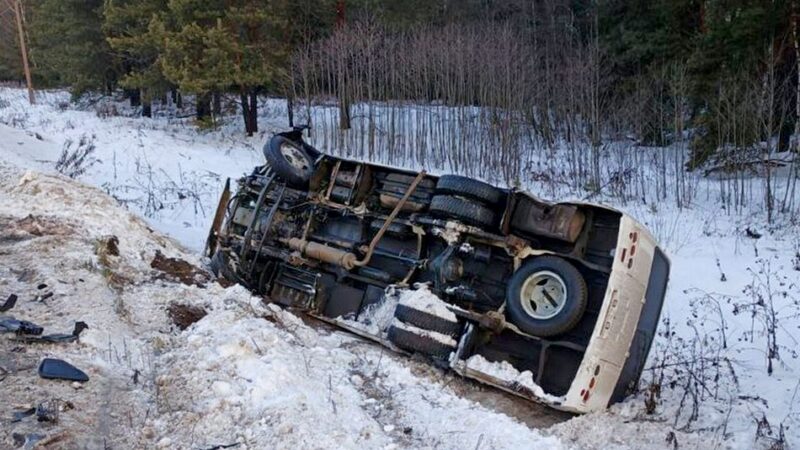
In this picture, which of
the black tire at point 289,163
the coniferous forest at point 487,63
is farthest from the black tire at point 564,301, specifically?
the coniferous forest at point 487,63

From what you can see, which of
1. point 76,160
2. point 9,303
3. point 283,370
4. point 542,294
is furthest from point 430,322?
point 76,160

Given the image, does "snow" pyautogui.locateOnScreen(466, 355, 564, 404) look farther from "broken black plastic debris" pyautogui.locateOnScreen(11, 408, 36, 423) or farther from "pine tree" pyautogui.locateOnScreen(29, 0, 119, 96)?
"pine tree" pyautogui.locateOnScreen(29, 0, 119, 96)

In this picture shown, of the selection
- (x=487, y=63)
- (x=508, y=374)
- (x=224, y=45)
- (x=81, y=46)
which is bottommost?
(x=508, y=374)

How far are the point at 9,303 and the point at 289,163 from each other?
108 inches

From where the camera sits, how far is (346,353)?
15.9 ft

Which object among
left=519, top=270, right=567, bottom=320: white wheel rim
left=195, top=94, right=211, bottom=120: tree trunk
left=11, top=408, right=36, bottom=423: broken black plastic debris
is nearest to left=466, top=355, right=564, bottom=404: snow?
left=519, top=270, right=567, bottom=320: white wheel rim

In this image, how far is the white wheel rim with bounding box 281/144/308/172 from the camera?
6578 millimetres

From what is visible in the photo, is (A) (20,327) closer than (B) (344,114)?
Yes

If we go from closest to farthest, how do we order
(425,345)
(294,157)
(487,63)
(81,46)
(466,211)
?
(425,345) → (466,211) → (294,157) → (487,63) → (81,46)

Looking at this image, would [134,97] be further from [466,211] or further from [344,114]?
[466,211]

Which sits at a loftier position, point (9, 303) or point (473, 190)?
point (473, 190)

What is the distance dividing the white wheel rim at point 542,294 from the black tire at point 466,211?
65cm

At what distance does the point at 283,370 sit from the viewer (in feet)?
12.8

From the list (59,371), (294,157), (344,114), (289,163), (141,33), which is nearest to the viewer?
(59,371)
